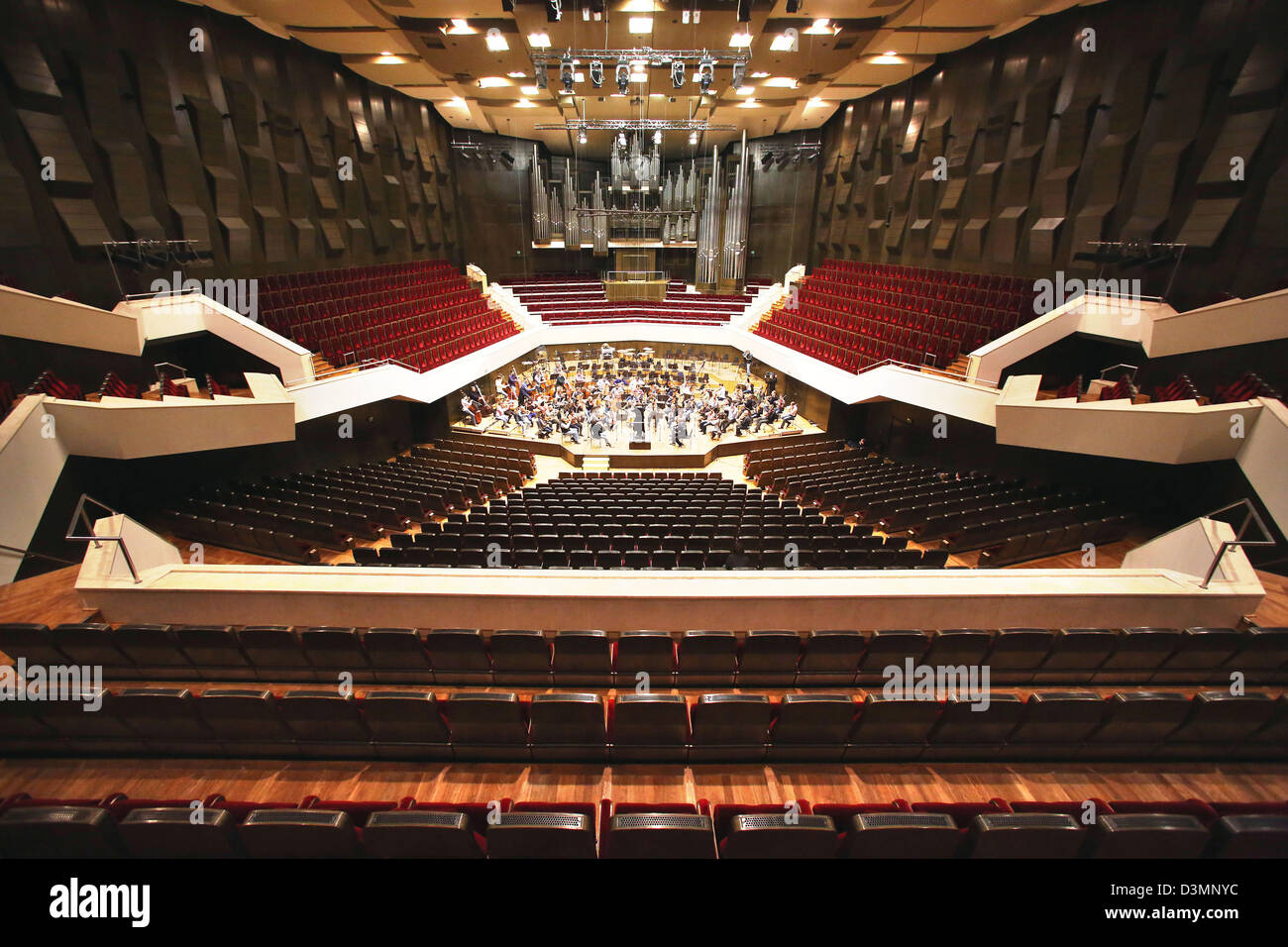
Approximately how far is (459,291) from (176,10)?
7489 mm

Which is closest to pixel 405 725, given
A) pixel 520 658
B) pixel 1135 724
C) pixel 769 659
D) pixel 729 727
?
pixel 520 658

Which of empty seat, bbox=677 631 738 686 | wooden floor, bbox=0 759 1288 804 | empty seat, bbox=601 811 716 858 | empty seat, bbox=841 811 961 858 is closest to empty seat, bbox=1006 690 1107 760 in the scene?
wooden floor, bbox=0 759 1288 804

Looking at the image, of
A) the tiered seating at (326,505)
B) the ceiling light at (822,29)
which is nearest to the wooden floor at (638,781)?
the tiered seating at (326,505)

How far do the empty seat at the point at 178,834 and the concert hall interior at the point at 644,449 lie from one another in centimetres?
2

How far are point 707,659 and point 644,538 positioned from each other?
208 centimetres

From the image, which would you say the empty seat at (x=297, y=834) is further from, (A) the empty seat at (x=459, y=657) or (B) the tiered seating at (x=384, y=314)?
(B) the tiered seating at (x=384, y=314)

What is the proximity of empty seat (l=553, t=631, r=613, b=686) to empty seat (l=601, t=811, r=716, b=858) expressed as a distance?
4.39 ft

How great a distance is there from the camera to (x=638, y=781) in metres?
2.98

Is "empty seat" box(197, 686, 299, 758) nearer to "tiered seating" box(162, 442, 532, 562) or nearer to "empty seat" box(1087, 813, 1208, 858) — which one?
"tiered seating" box(162, 442, 532, 562)

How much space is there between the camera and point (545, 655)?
3.44 metres

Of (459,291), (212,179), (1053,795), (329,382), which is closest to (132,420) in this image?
(329,382)

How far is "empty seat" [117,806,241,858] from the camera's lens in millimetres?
2010

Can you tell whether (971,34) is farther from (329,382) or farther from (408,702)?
(408,702)

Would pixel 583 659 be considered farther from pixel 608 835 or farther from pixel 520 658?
pixel 608 835
